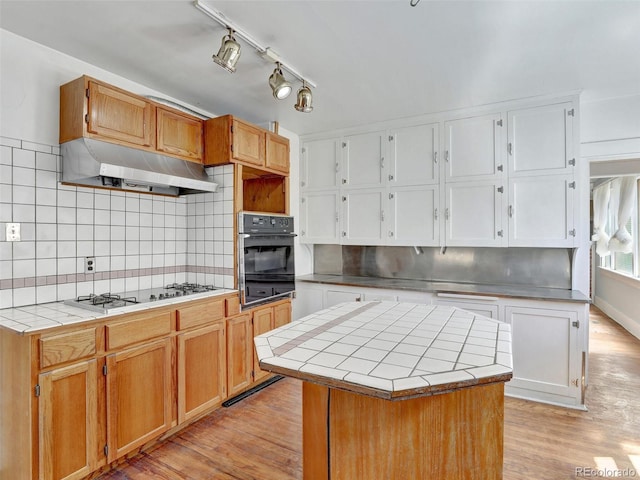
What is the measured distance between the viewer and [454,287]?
3203mm

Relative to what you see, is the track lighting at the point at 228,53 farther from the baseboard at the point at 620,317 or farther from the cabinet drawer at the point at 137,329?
the baseboard at the point at 620,317

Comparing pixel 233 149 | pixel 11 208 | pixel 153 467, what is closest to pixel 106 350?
pixel 153 467

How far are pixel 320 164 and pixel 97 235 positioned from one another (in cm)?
235

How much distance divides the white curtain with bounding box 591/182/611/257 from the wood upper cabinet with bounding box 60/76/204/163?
6460 mm

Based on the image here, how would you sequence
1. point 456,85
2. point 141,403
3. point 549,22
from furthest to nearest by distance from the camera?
point 456,85
point 141,403
point 549,22

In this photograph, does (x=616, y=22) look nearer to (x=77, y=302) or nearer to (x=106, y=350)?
(x=106, y=350)

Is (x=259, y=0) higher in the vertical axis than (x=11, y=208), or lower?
higher

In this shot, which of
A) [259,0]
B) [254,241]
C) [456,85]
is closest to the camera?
[259,0]

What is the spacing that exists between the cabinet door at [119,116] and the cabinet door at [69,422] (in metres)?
1.41

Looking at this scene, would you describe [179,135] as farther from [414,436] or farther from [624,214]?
[624,214]

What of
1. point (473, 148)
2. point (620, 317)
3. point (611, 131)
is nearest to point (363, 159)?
point (473, 148)

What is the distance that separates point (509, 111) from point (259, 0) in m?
2.34

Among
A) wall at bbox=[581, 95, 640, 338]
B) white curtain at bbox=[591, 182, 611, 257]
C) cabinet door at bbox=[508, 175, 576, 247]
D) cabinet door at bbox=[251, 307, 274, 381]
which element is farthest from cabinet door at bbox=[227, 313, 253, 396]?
white curtain at bbox=[591, 182, 611, 257]

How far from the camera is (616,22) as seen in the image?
6.17ft
